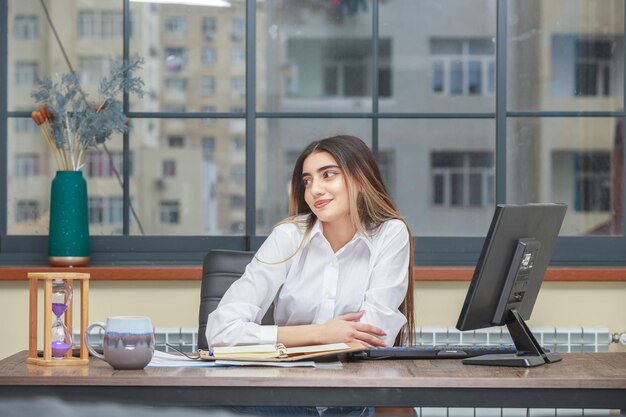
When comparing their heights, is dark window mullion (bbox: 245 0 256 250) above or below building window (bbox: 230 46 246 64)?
below

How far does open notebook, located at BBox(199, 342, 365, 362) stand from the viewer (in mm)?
2092

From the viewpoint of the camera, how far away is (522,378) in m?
1.91

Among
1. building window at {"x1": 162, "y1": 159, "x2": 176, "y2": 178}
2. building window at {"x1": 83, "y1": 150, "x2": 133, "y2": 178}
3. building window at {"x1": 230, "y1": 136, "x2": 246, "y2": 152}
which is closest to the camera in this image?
building window at {"x1": 83, "y1": 150, "x2": 133, "y2": 178}

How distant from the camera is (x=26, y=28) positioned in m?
4.43

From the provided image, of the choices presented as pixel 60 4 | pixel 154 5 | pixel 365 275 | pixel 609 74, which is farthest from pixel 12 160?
pixel 154 5

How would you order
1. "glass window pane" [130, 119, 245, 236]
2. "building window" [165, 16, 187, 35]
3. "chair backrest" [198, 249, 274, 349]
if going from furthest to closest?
1. "building window" [165, 16, 187, 35]
2. "glass window pane" [130, 119, 245, 236]
3. "chair backrest" [198, 249, 274, 349]

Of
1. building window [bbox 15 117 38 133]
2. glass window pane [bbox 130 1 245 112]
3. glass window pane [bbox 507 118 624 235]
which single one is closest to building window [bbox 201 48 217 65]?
glass window pane [bbox 130 1 245 112]

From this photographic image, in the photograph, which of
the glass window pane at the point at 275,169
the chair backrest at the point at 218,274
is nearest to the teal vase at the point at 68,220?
the chair backrest at the point at 218,274

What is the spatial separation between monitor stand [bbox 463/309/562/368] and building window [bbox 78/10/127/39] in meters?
3.03

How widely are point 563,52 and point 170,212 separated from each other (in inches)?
90.7

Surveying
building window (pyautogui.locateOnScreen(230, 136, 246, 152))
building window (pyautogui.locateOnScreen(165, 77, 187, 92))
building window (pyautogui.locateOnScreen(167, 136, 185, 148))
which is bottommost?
building window (pyautogui.locateOnScreen(167, 136, 185, 148))

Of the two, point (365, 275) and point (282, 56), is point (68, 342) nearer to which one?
point (365, 275)

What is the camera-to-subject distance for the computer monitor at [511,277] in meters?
2.15

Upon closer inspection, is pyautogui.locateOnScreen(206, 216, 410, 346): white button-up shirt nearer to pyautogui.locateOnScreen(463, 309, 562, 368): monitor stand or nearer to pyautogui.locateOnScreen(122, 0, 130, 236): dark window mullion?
pyautogui.locateOnScreen(463, 309, 562, 368): monitor stand
